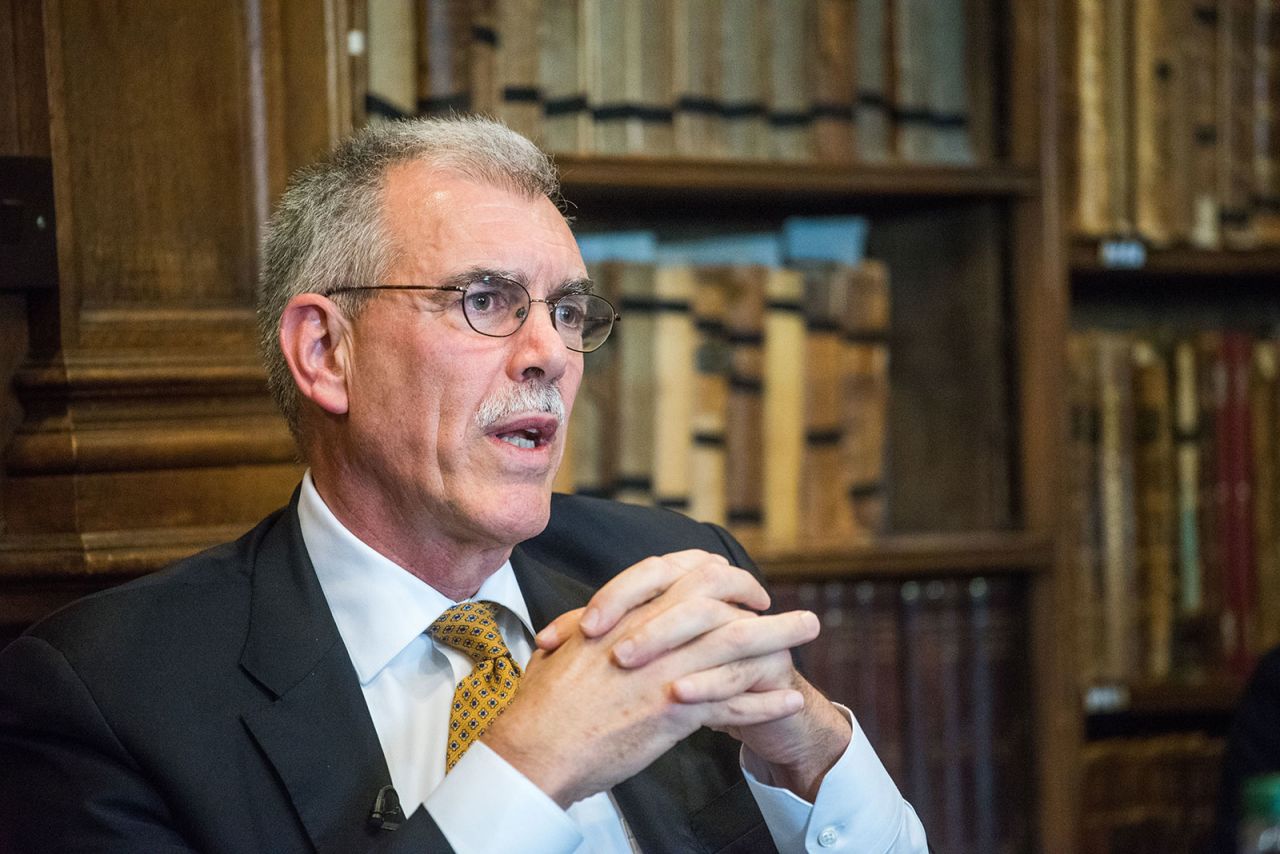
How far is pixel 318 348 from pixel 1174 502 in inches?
65.2

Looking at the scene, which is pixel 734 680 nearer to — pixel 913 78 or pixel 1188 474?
pixel 913 78

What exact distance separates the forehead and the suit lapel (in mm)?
322

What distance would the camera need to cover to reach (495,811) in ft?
3.50

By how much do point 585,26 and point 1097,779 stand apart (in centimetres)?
154

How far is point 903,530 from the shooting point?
2.48 m

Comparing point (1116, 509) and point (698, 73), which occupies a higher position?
A: point (698, 73)

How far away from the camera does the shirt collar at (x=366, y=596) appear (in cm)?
130

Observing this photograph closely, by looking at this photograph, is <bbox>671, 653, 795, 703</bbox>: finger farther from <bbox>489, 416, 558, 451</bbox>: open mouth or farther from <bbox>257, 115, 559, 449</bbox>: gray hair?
<bbox>257, 115, 559, 449</bbox>: gray hair

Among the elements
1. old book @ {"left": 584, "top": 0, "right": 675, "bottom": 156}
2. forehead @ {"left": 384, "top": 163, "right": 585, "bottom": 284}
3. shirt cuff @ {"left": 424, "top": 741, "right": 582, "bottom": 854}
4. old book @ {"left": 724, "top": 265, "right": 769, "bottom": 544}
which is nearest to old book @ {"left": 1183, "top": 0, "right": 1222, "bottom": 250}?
old book @ {"left": 724, "top": 265, "right": 769, "bottom": 544}

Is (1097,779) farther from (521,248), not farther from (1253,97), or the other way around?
(521,248)

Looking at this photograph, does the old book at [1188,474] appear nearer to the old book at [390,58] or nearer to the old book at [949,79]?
the old book at [949,79]

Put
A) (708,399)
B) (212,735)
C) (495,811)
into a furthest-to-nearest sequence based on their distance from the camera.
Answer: (708,399) → (212,735) → (495,811)

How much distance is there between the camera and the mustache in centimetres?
131

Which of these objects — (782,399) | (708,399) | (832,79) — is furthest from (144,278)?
(832,79)
